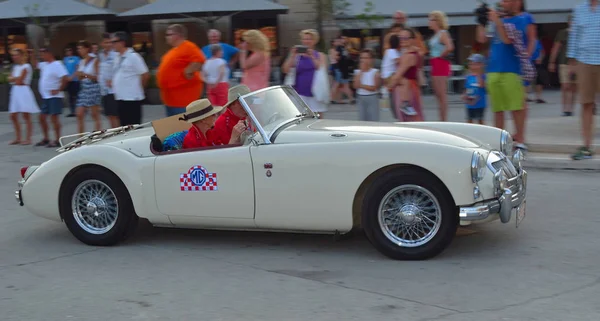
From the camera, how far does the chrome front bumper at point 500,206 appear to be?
5395mm

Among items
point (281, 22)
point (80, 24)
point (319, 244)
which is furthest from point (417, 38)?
point (80, 24)

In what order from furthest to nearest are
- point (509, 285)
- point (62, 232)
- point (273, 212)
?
point (62, 232) < point (273, 212) < point (509, 285)

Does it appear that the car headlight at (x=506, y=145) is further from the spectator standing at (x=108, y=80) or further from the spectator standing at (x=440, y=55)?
the spectator standing at (x=108, y=80)

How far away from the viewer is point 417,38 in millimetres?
10789

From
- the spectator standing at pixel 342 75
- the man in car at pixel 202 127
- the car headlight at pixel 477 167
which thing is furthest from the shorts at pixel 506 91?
the spectator standing at pixel 342 75

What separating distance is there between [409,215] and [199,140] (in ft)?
5.88

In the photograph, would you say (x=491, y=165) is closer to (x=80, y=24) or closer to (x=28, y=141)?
(x=28, y=141)

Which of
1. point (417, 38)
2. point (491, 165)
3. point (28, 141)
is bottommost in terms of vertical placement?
point (28, 141)

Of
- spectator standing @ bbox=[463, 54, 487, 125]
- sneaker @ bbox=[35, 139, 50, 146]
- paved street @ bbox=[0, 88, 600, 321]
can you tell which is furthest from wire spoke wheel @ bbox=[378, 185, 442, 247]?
sneaker @ bbox=[35, 139, 50, 146]

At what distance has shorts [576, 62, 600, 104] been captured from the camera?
9.16m

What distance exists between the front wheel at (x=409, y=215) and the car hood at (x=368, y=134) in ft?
1.35

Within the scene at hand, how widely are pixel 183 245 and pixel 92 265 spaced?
2.56 ft

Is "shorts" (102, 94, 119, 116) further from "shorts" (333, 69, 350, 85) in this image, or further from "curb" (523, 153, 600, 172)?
"shorts" (333, 69, 350, 85)

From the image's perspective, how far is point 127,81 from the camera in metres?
10.8
